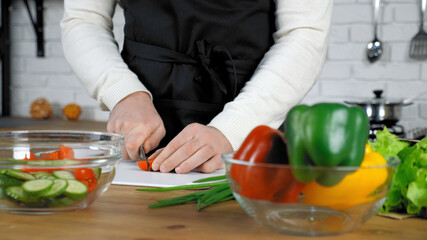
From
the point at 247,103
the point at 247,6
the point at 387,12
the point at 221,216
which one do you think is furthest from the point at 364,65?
the point at 221,216

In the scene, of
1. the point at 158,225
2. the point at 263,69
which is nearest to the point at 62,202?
the point at 158,225

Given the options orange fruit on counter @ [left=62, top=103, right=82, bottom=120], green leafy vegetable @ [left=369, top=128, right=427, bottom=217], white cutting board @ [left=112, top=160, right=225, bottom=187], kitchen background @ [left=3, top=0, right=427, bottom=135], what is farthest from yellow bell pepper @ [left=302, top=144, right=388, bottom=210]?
orange fruit on counter @ [left=62, top=103, right=82, bottom=120]

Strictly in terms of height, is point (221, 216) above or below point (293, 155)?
below

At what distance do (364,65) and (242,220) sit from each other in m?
2.18

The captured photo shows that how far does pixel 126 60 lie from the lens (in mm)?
1402

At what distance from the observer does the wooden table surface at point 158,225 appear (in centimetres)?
56

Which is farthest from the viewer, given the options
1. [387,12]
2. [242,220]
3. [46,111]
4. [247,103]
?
[46,111]

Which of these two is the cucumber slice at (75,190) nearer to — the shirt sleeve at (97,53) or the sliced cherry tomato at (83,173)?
the sliced cherry tomato at (83,173)

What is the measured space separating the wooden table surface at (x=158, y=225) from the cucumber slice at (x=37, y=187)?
0.04 metres

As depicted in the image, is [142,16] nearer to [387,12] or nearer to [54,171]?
[54,171]

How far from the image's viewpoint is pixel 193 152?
0.99m

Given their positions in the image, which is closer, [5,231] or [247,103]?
[5,231]

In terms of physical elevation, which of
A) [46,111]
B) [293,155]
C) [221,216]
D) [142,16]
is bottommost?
[46,111]

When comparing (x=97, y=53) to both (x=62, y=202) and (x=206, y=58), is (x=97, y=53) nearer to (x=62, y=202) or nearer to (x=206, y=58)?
(x=206, y=58)
